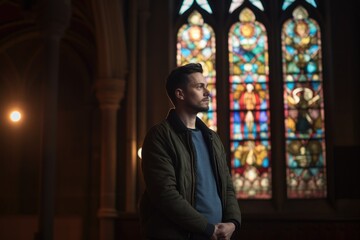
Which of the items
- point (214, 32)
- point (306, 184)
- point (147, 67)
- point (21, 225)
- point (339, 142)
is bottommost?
point (21, 225)

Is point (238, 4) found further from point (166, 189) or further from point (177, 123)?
point (166, 189)

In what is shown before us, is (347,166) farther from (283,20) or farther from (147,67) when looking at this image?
(147,67)

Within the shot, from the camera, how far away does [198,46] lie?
1002cm

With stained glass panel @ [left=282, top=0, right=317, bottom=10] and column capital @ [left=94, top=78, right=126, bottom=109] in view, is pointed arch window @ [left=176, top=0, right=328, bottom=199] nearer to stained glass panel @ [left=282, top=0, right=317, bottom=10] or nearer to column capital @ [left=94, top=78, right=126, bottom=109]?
stained glass panel @ [left=282, top=0, right=317, bottom=10]

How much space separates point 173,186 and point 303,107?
25.6 feet

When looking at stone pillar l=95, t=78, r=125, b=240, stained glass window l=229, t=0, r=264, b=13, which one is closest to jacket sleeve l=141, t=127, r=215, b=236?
stone pillar l=95, t=78, r=125, b=240

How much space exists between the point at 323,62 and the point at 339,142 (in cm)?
136

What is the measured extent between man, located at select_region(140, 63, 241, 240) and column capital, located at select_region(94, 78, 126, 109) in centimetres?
672

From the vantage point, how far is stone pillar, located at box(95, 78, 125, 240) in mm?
8719

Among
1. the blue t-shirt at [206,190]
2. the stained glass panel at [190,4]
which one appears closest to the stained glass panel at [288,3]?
the stained glass panel at [190,4]

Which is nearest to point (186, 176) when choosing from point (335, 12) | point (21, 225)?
point (335, 12)

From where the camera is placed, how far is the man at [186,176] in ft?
6.77

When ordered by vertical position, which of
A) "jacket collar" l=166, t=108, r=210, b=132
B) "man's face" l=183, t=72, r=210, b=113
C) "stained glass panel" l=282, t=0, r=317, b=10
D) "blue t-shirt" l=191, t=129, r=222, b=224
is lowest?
"blue t-shirt" l=191, t=129, r=222, b=224

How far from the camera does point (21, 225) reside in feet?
34.4
